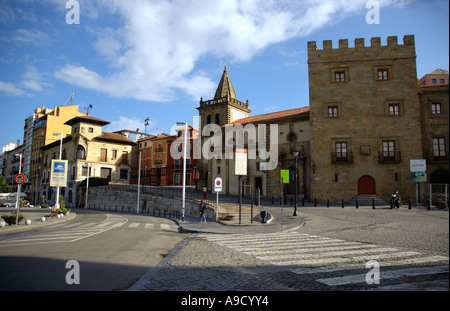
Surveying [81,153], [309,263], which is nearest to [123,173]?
[81,153]

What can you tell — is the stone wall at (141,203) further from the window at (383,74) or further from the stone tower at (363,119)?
the window at (383,74)

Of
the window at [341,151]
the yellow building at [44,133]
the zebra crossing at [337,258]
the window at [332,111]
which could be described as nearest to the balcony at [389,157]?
the window at [341,151]

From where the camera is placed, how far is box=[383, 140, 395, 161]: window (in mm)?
30656

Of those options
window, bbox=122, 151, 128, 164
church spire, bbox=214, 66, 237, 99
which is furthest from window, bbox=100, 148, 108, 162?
church spire, bbox=214, 66, 237, 99

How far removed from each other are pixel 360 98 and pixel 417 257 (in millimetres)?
26585

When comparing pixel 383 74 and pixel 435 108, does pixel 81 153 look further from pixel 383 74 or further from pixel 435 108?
pixel 435 108

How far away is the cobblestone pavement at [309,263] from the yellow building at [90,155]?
147 feet

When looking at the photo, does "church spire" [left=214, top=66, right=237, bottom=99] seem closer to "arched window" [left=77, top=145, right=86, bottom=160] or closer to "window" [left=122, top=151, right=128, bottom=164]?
"window" [left=122, top=151, right=128, bottom=164]

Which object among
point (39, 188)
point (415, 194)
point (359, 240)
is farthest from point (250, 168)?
point (39, 188)

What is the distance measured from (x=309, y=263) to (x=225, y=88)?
4622cm

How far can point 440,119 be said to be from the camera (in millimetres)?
30609

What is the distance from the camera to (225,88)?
5191 centimetres

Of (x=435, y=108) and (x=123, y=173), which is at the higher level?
(x=435, y=108)

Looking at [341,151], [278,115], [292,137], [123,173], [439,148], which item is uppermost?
[278,115]
